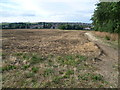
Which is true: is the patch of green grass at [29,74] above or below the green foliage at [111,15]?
below

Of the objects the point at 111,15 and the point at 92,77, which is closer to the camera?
the point at 92,77

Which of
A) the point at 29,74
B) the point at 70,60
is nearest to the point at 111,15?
the point at 70,60

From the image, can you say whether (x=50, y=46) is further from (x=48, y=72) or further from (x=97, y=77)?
(x=97, y=77)

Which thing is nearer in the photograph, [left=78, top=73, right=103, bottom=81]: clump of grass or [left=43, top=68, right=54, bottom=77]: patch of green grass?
[left=78, top=73, right=103, bottom=81]: clump of grass

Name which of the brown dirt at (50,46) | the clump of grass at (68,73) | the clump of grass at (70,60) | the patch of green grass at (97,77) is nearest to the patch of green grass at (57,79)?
the clump of grass at (68,73)

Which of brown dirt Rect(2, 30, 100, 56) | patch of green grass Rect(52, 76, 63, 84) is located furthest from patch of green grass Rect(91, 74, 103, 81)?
brown dirt Rect(2, 30, 100, 56)

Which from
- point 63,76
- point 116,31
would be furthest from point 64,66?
point 116,31

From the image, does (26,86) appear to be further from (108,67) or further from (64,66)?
(108,67)

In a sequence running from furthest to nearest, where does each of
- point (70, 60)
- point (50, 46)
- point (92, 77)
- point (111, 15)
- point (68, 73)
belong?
1. point (111, 15)
2. point (50, 46)
3. point (70, 60)
4. point (68, 73)
5. point (92, 77)

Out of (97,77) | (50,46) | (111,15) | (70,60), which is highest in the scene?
(111,15)

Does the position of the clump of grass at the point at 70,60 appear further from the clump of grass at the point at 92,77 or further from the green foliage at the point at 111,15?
the green foliage at the point at 111,15

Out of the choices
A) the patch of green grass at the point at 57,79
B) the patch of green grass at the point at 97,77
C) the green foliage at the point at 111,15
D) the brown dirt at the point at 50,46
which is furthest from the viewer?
the green foliage at the point at 111,15

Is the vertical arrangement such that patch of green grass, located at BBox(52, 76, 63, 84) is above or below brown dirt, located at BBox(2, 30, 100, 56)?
below

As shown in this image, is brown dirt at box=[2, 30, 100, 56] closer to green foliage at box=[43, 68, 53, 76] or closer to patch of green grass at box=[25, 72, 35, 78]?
green foliage at box=[43, 68, 53, 76]
